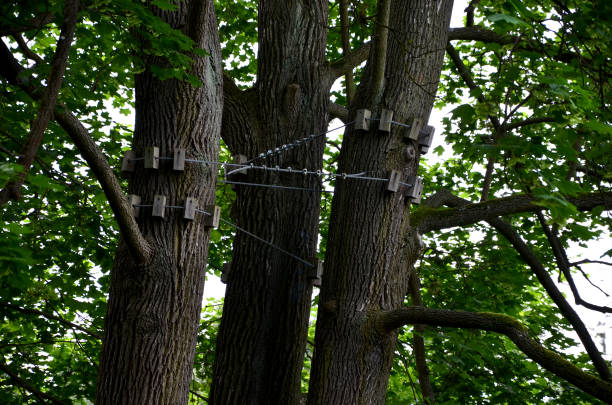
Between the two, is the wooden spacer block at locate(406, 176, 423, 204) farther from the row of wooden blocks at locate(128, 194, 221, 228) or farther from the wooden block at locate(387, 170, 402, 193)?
the row of wooden blocks at locate(128, 194, 221, 228)

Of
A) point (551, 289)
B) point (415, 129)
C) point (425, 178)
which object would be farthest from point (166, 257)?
point (425, 178)

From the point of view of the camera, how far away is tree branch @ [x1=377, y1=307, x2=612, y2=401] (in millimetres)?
3938

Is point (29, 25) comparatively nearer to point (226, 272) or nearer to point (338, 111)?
point (226, 272)

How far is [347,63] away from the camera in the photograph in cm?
595

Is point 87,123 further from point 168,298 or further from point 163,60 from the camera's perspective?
point 168,298

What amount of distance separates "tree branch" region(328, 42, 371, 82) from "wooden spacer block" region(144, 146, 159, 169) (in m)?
2.05

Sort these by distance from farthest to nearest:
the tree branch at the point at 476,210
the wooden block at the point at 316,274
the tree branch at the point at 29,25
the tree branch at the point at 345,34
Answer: the tree branch at the point at 345,34 → the wooden block at the point at 316,274 → the tree branch at the point at 476,210 → the tree branch at the point at 29,25

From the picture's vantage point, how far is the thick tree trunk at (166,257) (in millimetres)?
4039

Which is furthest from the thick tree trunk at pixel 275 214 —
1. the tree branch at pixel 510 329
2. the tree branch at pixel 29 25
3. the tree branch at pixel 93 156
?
the tree branch at pixel 29 25

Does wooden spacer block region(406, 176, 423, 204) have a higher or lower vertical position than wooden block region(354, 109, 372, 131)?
lower

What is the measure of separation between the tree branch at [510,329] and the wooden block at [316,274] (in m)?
0.85

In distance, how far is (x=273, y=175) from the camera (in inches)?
216

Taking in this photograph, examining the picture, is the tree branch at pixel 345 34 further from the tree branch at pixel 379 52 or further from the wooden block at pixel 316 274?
the wooden block at pixel 316 274

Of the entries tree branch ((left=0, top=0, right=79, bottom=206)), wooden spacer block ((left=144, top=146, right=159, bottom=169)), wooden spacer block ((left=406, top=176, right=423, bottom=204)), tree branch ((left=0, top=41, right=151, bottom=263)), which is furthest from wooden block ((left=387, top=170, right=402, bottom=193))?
tree branch ((left=0, top=0, right=79, bottom=206))
